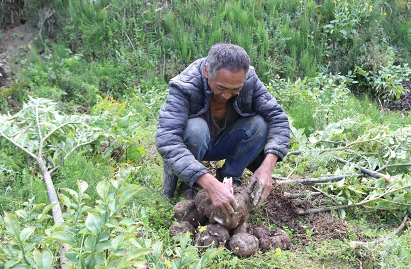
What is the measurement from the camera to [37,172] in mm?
3900

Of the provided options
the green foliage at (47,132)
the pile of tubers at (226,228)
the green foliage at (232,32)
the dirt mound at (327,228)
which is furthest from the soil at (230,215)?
the green foliage at (232,32)

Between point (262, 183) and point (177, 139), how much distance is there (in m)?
0.66

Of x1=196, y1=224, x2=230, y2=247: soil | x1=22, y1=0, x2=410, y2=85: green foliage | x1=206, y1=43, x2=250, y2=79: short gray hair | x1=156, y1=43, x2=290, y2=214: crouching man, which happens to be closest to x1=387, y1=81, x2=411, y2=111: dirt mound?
x1=22, y1=0, x2=410, y2=85: green foliage

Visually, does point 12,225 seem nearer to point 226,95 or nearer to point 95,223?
point 95,223

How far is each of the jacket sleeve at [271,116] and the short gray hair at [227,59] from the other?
40cm

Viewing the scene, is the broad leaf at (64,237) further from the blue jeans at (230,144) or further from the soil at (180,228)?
the blue jeans at (230,144)

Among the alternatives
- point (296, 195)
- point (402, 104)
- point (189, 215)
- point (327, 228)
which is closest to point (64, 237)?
point (189, 215)

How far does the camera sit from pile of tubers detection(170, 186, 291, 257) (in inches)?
116

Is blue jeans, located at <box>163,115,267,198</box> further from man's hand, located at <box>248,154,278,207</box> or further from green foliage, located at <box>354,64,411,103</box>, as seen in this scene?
green foliage, located at <box>354,64,411,103</box>

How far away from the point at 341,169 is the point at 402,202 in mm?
765

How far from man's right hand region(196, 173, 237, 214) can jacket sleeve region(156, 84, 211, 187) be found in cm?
7

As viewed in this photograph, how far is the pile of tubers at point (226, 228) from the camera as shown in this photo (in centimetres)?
295

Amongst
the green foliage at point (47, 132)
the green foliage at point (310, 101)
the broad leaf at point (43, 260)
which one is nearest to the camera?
the broad leaf at point (43, 260)

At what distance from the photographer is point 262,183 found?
10.4 ft
